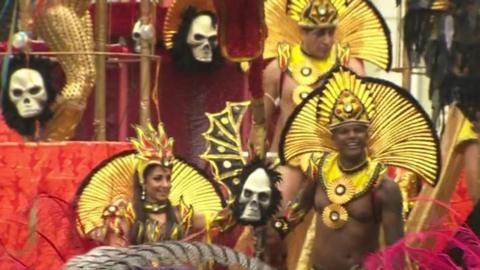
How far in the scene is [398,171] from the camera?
8617 mm

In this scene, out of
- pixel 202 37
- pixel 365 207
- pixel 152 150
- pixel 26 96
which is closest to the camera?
pixel 365 207

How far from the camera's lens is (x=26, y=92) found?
30.9ft

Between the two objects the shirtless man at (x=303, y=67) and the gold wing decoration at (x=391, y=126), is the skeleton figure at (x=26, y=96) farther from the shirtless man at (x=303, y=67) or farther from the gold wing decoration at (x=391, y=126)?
the gold wing decoration at (x=391, y=126)

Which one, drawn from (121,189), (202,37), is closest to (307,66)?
(202,37)

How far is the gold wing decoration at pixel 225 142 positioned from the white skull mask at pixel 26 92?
35.4 inches

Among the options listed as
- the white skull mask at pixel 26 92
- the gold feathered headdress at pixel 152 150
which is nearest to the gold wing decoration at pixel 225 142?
the gold feathered headdress at pixel 152 150

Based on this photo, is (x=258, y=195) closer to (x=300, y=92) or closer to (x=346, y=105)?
(x=346, y=105)

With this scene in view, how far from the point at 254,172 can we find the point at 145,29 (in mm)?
1491

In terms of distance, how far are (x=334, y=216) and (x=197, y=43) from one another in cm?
225

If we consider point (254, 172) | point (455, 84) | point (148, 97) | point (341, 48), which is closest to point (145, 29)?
point (148, 97)

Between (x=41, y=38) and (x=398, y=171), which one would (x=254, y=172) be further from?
(x=41, y=38)

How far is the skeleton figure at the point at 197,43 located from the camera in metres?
9.83

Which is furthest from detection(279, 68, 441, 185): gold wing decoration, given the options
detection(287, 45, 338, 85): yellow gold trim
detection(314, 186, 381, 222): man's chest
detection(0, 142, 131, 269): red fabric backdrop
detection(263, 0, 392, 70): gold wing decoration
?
detection(0, 142, 131, 269): red fabric backdrop

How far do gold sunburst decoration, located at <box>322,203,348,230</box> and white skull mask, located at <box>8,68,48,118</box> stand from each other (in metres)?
2.07
